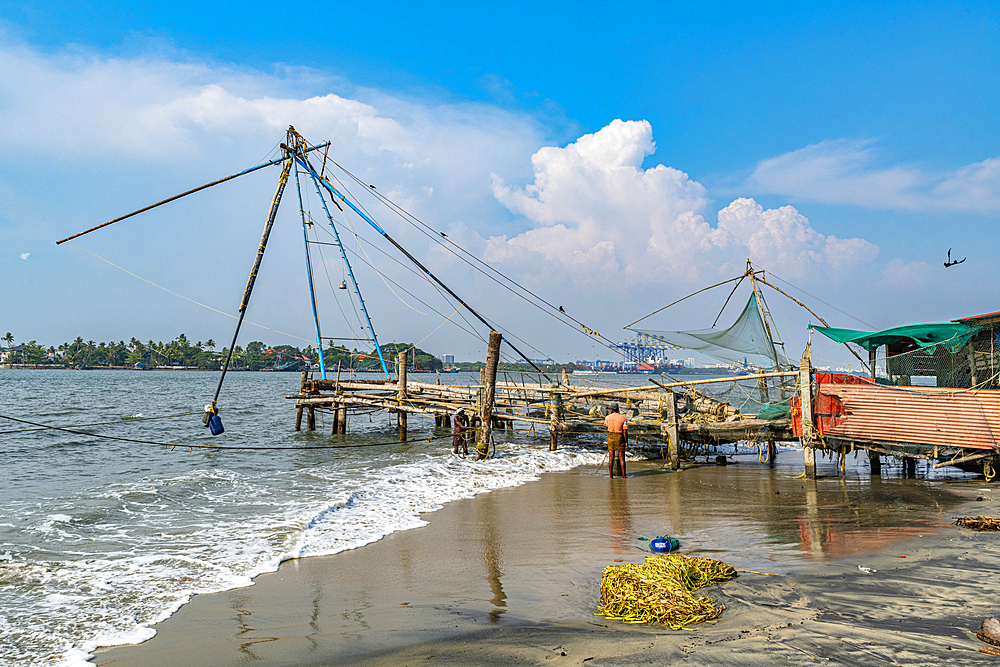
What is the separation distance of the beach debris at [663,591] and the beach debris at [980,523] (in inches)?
174

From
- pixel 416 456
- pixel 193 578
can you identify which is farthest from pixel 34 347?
pixel 193 578

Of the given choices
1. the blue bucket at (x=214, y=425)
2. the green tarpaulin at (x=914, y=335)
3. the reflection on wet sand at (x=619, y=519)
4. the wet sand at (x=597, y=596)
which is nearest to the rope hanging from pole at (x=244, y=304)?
the blue bucket at (x=214, y=425)

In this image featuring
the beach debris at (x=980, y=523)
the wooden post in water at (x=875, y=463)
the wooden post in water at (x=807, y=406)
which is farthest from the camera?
the wooden post in water at (x=875, y=463)

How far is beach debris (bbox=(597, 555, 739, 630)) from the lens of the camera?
4.80 meters

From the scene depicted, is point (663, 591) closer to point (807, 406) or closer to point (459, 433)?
point (807, 406)

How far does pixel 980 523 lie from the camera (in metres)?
7.64

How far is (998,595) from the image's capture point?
16.5 feet

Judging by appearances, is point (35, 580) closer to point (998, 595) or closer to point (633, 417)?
point (998, 595)

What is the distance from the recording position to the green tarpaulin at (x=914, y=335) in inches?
489

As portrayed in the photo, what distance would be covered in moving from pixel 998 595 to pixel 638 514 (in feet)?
15.8

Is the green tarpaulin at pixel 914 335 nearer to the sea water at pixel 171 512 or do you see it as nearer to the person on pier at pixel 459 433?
the sea water at pixel 171 512

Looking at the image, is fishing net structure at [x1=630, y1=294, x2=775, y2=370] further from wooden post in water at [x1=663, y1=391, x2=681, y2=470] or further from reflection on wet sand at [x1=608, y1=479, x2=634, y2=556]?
reflection on wet sand at [x1=608, y1=479, x2=634, y2=556]

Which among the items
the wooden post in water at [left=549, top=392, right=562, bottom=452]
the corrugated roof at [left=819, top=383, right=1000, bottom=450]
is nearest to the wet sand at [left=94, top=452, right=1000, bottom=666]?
the corrugated roof at [left=819, top=383, right=1000, bottom=450]

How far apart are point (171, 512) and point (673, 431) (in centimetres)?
1156
